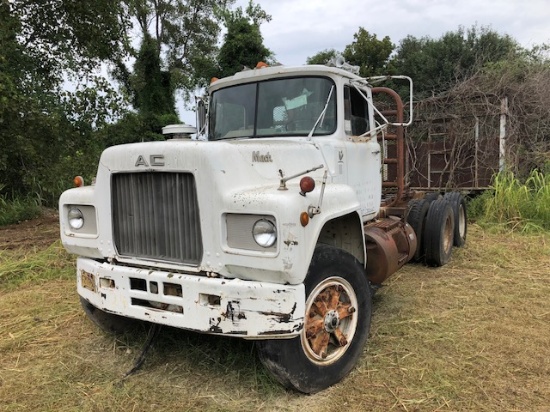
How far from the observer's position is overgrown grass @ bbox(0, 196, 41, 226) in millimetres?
9586

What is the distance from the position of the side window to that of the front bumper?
2.06 m

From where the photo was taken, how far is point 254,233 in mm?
2801

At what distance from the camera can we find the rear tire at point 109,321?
3.99 m

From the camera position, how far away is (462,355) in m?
3.66

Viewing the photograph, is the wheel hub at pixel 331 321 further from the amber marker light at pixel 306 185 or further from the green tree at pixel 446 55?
the green tree at pixel 446 55

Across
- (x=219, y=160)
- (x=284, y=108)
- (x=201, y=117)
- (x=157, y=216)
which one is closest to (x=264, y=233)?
(x=219, y=160)

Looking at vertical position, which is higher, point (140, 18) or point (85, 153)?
point (140, 18)

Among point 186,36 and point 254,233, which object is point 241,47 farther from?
point 254,233

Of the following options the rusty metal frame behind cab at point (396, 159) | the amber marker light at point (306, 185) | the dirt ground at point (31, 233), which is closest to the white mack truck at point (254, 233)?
the amber marker light at point (306, 185)

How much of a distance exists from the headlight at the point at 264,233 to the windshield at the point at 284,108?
1.47 meters

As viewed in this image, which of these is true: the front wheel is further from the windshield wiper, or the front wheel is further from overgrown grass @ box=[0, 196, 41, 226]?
overgrown grass @ box=[0, 196, 41, 226]

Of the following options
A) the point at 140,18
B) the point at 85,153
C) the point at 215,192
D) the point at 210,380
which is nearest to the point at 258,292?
the point at 215,192

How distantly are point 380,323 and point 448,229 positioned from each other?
2.96 metres

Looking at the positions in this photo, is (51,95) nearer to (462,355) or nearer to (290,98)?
(290,98)
